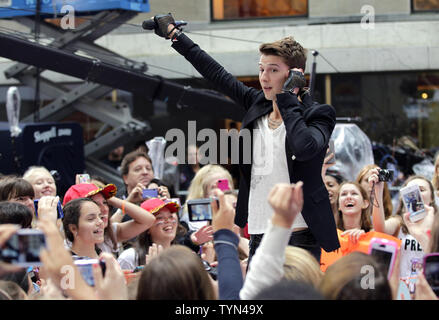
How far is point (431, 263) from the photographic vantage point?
8.41 ft

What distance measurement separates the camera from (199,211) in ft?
15.1

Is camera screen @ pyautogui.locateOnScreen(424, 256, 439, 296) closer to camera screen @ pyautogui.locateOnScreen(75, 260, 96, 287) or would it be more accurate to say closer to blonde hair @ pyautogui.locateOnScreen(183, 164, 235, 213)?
camera screen @ pyautogui.locateOnScreen(75, 260, 96, 287)

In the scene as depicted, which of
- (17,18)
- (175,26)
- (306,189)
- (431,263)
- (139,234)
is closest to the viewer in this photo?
(431,263)

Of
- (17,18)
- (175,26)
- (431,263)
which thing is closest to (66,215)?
(175,26)

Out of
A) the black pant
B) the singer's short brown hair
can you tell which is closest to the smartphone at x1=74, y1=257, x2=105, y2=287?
the black pant

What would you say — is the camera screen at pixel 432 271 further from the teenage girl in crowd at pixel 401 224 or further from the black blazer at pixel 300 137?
the teenage girl in crowd at pixel 401 224

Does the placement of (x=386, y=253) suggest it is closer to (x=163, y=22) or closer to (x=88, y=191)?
(x=163, y=22)

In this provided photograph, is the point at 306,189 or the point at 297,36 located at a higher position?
the point at 297,36

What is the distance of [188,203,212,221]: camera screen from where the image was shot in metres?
4.61

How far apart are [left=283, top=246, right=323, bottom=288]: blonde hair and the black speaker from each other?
5.43 m

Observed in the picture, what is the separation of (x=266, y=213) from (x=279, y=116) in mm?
445

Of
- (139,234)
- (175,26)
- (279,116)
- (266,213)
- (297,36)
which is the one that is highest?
(297,36)
